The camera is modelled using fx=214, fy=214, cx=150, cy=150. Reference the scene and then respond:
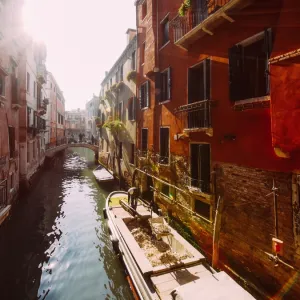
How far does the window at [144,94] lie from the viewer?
→ 14.3m

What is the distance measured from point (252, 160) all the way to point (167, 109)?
6.33m

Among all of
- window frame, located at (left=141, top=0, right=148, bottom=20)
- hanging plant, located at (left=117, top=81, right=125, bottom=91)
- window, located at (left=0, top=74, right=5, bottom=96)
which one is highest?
window frame, located at (left=141, top=0, right=148, bottom=20)

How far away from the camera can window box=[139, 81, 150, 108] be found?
14.3m

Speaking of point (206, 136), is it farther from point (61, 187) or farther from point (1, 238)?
point (61, 187)

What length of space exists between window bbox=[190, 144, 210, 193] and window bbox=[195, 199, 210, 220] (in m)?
0.97

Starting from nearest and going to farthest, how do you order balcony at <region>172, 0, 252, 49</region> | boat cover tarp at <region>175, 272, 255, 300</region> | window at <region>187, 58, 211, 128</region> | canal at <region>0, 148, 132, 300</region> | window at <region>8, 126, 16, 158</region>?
boat cover tarp at <region>175, 272, 255, 300</region> < balcony at <region>172, 0, 252, 49</region> < canal at <region>0, 148, 132, 300</region> < window at <region>187, 58, 211, 128</region> < window at <region>8, 126, 16, 158</region>

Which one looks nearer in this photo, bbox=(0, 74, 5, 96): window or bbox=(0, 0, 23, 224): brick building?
bbox=(0, 0, 23, 224): brick building

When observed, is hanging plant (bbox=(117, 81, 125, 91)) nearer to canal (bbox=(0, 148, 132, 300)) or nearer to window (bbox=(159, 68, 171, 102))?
window (bbox=(159, 68, 171, 102))

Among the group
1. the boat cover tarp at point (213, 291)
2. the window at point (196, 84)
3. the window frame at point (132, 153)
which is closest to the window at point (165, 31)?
the window at point (196, 84)

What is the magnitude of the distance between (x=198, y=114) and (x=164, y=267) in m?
5.83

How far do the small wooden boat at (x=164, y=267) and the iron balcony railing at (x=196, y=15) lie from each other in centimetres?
797

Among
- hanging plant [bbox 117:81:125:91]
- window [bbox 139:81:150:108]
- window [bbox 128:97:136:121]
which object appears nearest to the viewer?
window [bbox 139:81:150:108]

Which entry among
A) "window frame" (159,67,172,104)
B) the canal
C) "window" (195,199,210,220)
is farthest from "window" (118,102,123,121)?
"window" (195,199,210,220)

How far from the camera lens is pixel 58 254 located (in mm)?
9789
